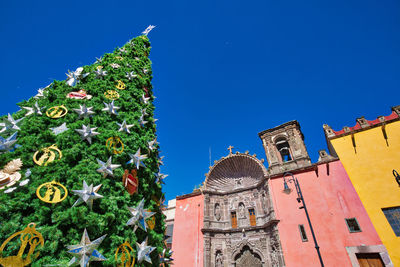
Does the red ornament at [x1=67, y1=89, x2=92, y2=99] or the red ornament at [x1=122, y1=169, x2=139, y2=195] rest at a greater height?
the red ornament at [x1=67, y1=89, x2=92, y2=99]

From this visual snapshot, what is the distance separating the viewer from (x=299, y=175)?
1475 centimetres

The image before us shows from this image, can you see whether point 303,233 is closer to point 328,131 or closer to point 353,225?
point 353,225

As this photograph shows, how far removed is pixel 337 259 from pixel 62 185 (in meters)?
14.2

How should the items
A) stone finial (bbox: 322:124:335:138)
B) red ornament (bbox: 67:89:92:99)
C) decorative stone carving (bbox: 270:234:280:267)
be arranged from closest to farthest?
red ornament (bbox: 67:89:92:99)
decorative stone carving (bbox: 270:234:280:267)
stone finial (bbox: 322:124:335:138)

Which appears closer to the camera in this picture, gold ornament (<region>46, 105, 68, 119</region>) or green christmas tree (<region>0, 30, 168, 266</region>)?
green christmas tree (<region>0, 30, 168, 266</region>)

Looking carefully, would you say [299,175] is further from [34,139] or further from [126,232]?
[34,139]

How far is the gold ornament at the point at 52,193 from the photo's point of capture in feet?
10.8

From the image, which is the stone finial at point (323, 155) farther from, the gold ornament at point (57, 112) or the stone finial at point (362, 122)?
the gold ornament at point (57, 112)

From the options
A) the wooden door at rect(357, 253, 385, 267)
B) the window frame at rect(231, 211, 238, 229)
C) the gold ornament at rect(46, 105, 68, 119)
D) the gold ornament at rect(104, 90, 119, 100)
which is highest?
the gold ornament at rect(104, 90, 119, 100)

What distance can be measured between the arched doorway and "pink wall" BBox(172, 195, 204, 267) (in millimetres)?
3039

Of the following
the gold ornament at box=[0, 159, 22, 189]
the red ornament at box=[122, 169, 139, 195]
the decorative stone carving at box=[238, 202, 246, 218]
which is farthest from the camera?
the decorative stone carving at box=[238, 202, 246, 218]

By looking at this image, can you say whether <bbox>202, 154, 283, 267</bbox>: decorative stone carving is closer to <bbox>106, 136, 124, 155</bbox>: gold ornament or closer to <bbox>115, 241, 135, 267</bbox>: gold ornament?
<bbox>115, 241, 135, 267</bbox>: gold ornament

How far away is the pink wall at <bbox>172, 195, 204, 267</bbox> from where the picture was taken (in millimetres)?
14961

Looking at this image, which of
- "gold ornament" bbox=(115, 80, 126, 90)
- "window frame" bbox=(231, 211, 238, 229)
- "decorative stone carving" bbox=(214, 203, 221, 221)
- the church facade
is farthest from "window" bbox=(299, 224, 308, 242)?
"gold ornament" bbox=(115, 80, 126, 90)
